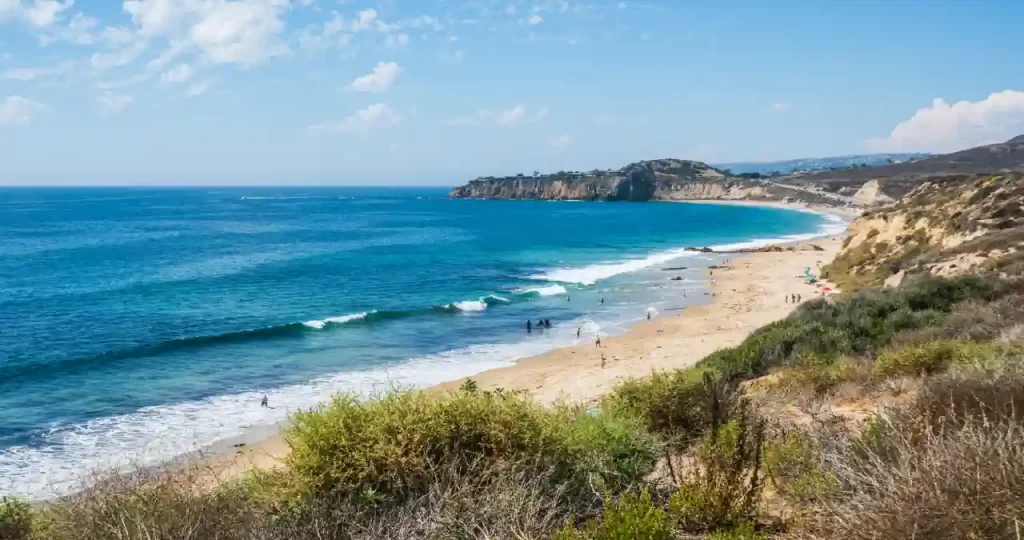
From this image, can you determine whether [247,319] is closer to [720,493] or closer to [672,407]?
[672,407]

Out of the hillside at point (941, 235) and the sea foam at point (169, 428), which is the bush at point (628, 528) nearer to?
the sea foam at point (169, 428)

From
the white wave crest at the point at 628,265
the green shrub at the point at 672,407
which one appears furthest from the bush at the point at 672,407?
the white wave crest at the point at 628,265

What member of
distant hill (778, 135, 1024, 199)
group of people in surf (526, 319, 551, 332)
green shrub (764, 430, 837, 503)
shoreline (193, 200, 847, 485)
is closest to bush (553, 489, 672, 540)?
green shrub (764, 430, 837, 503)

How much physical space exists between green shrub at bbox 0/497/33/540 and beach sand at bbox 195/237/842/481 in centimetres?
525

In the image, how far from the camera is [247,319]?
36.2 metres

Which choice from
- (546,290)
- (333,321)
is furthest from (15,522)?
(546,290)

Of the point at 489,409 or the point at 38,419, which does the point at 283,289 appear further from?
the point at 489,409

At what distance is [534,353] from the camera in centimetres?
3062

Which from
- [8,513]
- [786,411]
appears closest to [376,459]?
[8,513]

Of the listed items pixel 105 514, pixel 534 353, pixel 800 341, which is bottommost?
pixel 534 353

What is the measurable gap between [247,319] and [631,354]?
20.3m

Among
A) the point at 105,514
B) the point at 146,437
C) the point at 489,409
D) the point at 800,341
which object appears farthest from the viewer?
the point at 146,437

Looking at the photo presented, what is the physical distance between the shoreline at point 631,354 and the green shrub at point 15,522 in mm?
3989

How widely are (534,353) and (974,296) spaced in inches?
674
